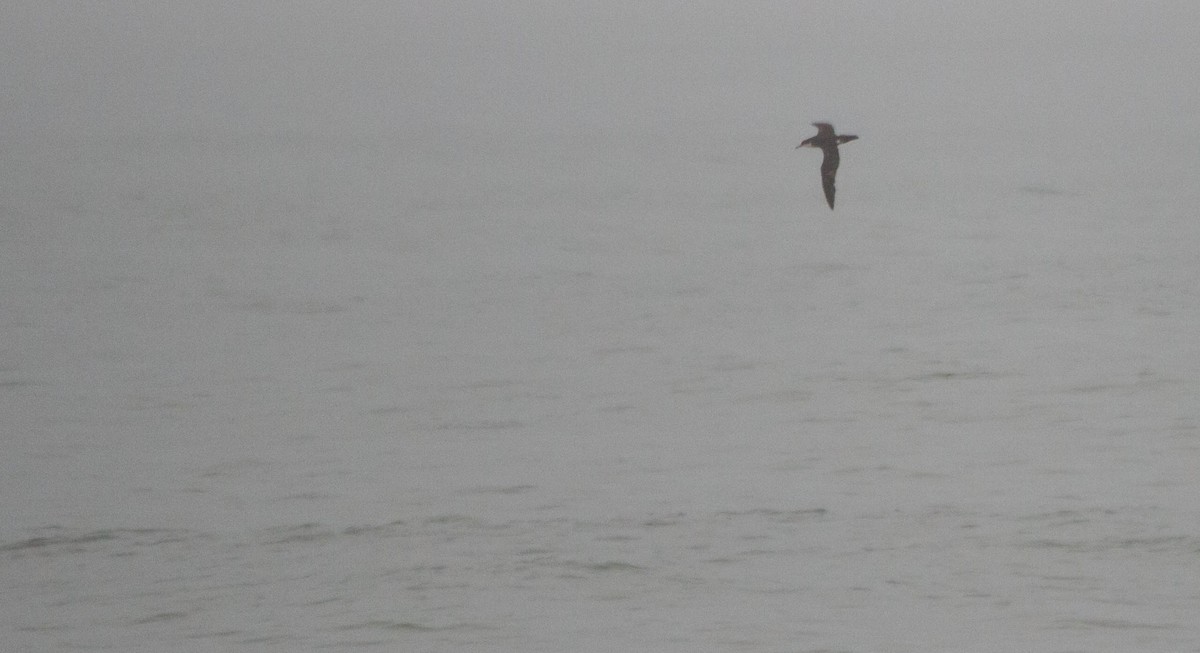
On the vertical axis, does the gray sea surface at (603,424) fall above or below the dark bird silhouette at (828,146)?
below

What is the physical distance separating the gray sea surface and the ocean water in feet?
0.20

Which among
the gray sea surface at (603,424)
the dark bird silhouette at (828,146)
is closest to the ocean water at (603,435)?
the gray sea surface at (603,424)

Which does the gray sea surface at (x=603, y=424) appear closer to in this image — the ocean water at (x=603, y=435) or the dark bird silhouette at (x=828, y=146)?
the ocean water at (x=603, y=435)

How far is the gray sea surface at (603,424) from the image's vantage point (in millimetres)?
15297

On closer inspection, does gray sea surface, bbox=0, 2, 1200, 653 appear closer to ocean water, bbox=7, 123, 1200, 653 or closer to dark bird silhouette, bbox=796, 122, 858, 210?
ocean water, bbox=7, 123, 1200, 653

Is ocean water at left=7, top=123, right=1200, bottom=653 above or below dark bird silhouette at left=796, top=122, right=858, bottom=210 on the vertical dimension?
below

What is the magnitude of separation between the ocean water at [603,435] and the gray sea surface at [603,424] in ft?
0.20

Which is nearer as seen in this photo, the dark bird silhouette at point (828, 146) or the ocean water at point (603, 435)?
the dark bird silhouette at point (828, 146)

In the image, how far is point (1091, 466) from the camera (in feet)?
63.7

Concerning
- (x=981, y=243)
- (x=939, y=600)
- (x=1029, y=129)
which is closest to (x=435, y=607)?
(x=939, y=600)

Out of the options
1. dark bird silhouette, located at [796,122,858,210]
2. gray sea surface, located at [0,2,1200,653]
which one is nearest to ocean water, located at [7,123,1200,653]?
gray sea surface, located at [0,2,1200,653]

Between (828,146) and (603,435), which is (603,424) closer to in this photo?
(603,435)

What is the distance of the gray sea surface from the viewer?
1530 cm

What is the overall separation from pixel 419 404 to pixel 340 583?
7.63 m
